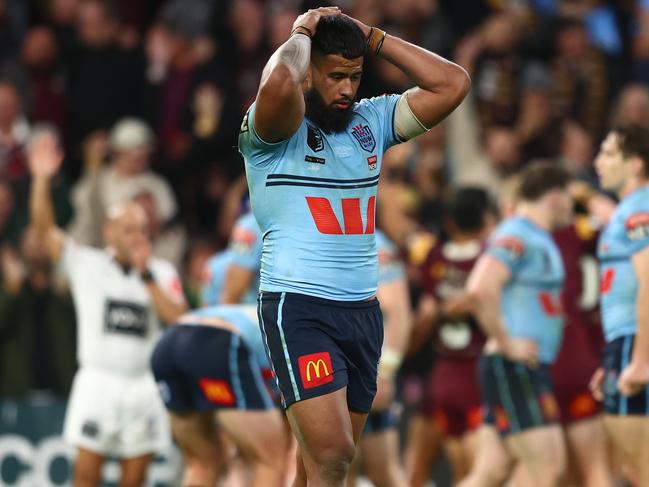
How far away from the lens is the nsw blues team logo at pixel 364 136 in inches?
264

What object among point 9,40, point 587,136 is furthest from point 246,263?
point 9,40

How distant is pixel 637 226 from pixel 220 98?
718 cm

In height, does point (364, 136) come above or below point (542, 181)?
above

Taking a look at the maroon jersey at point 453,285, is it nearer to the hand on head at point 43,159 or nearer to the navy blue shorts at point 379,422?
the navy blue shorts at point 379,422

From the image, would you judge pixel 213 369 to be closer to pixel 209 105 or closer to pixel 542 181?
pixel 542 181

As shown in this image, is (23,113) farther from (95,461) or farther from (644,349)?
(644,349)

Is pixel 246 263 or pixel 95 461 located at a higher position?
pixel 246 263

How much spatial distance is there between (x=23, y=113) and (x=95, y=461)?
556 centimetres

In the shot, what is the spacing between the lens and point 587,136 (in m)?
13.7

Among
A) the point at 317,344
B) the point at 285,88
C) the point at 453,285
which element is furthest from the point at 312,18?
the point at 453,285

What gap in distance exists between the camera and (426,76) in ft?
22.4

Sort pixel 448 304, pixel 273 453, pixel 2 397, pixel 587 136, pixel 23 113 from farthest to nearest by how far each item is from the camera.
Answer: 1. pixel 23 113
2. pixel 587 136
3. pixel 2 397
4. pixel 448 304
5. pixel 273 453

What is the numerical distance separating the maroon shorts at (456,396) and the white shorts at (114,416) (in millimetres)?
2409

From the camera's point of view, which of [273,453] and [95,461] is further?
Answer: [95,461]
